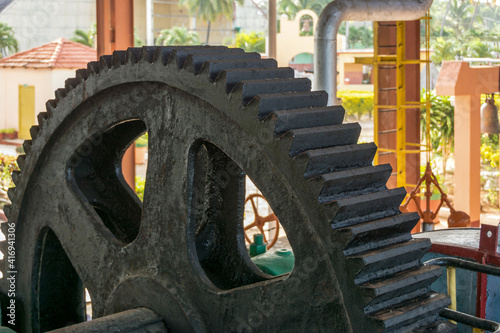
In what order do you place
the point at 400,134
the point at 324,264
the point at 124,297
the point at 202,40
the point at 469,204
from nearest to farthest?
the point at 324,264 → the point at 124,297 → the point at 400,134 → the point at 469,204 → the point at 202,40

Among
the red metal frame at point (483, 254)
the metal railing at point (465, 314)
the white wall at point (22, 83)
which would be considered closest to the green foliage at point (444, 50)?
the white wall at point (22, 83)

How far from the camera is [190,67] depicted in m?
2.07

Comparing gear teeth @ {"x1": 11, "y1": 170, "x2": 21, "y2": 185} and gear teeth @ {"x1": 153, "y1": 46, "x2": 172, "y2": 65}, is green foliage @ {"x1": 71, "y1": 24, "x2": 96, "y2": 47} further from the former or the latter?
gear teeth @ {"x1": 153, "y1": 46, "x2": 172, "y2": 65}

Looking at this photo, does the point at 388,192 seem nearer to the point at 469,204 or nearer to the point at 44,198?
the point at 44,198

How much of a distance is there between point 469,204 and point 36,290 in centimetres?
946

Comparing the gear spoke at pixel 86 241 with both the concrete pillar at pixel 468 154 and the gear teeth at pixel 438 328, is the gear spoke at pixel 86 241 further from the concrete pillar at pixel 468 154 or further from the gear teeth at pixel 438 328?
the concrete pillar at pixel 468 154

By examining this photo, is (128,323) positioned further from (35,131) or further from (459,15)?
(459,15)

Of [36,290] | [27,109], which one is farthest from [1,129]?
[36,290]

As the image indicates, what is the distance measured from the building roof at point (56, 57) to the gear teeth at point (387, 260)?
42.1 ft

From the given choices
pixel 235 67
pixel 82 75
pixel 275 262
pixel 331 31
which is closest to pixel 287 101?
pixel 235 67

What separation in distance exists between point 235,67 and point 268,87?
14 cm

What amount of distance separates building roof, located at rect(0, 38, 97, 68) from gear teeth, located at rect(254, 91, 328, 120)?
1255cm

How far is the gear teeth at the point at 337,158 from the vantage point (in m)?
1.82

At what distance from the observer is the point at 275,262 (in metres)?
3.97
